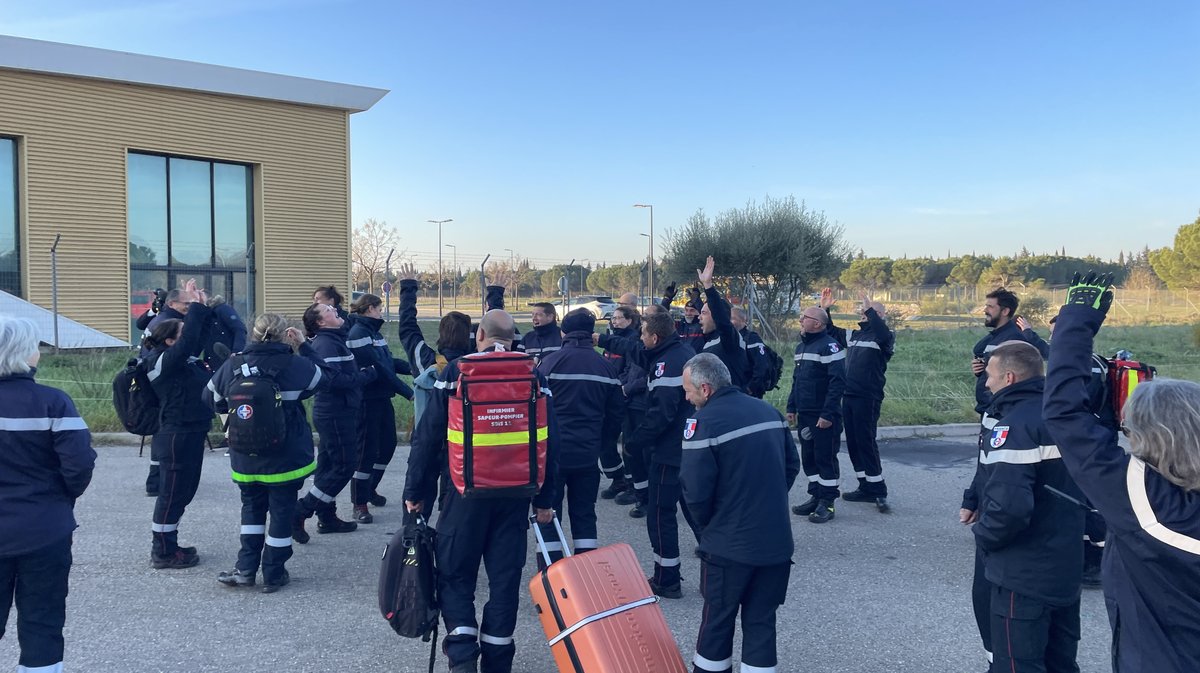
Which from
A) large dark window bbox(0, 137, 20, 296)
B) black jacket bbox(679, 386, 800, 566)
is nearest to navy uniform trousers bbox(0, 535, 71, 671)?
black jacket bbox(679, 386, 800, 566)

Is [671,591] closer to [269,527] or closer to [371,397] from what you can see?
[269,527]

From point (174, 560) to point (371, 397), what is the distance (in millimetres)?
2000

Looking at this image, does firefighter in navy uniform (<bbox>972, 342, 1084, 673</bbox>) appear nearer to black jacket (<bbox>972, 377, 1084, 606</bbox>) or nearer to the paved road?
black jacket (<bbox>972, 377, 1084, 606</bbox>)

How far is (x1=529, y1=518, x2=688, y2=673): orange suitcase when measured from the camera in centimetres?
362

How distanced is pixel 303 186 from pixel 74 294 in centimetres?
667

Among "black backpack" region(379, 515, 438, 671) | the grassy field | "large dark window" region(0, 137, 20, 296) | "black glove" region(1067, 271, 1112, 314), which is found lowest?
the grassy field

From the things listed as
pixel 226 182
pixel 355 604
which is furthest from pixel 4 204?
pixel 355 604

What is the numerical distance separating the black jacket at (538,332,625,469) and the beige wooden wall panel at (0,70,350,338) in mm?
19719

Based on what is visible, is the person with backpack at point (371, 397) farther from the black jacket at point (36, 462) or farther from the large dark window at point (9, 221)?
the large dark window at point (9, 221)

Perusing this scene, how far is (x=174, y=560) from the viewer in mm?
5770

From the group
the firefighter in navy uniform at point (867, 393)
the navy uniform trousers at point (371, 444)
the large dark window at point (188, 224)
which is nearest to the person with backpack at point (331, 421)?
the navy uniform trousers at point (371, 444)

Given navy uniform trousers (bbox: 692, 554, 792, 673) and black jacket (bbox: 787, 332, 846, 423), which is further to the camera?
black jacket (bbox: 787, 332, 846, 423)

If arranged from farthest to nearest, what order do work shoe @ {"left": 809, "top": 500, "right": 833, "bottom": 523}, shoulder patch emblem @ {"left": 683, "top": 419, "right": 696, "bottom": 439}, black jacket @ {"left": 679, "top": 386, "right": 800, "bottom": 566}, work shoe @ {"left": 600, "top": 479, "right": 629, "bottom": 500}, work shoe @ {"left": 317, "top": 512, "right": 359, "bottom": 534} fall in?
work shoe @ {"left": 600, "top": 479, "right": 629, "bottom": 500} < work shoe @ {"left": 809, "top": 500, "right": 833, "bottom": 523} < work shoe @ {"left": 317, "top": 512, "right": 359, "bottom": 534} < shoulder patch emblem @ {"left": 683, "top": 419, "right": 696, "bottom": 439} < black jacket @ {"left": 679, "top": 386, "right": 800, "bottom": 566}

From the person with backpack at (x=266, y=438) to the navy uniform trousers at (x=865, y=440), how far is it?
483cm
